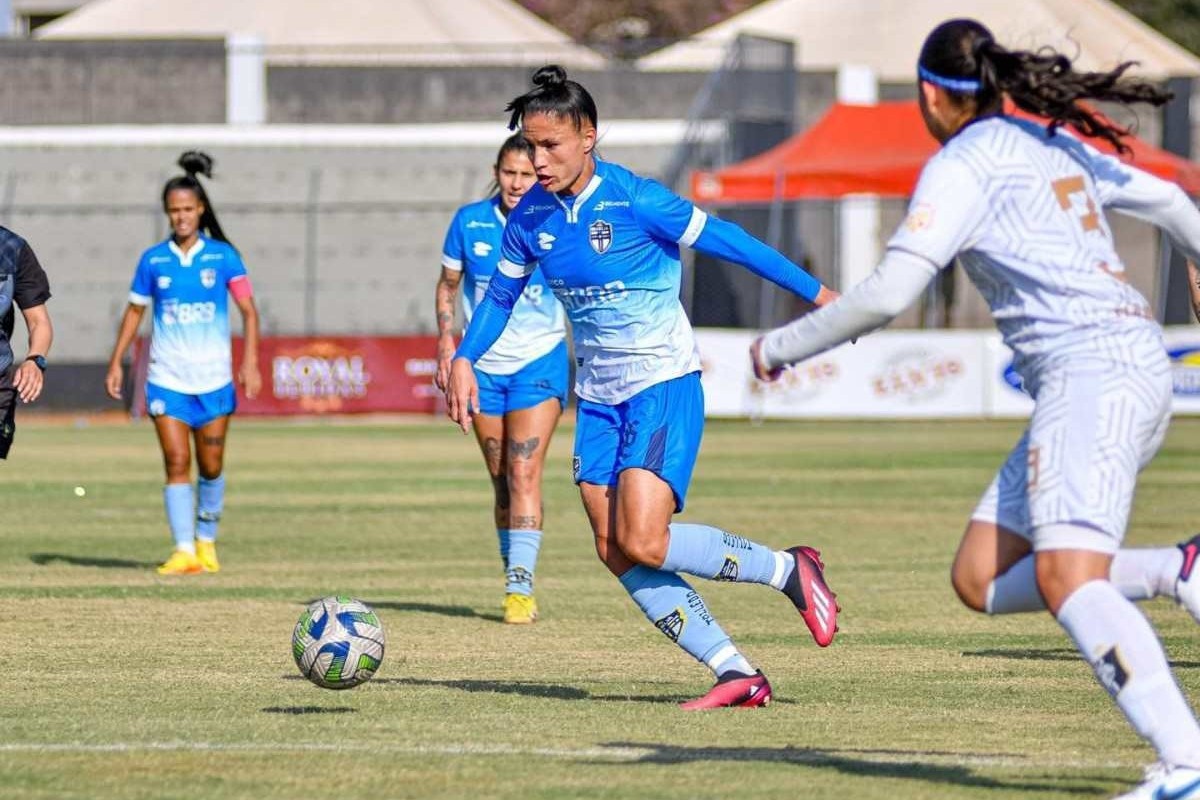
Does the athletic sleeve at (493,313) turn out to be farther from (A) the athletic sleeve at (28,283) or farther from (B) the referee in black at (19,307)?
(A) the athletic sleeve at (28,283)

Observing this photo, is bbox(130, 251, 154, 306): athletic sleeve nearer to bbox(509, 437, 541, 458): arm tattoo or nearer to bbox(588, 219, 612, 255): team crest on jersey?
bbox(509, 437, 541, 458): arm tattoo

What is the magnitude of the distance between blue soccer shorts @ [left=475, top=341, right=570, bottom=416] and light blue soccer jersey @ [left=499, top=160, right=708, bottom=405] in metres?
3.08

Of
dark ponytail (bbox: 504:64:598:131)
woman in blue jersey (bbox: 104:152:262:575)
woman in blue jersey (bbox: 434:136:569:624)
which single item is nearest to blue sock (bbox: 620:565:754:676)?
dark ponytail (bbox: 504:64:598:131)

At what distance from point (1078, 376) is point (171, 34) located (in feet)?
138

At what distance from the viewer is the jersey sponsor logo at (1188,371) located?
27.9 m

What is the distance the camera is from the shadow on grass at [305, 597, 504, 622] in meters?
11.1

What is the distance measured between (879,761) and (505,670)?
2.65 meters

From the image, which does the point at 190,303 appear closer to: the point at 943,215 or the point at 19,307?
the point at 19,307

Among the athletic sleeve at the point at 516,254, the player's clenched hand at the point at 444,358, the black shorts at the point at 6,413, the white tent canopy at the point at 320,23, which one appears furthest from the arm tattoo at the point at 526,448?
the white tent canopy at the point at 320,23

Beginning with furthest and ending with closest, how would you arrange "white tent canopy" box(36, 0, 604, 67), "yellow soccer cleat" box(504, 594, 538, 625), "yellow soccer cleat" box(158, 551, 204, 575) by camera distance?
"white tent canopy" box(36, 0, 604, 67) → "yellow soccer cleat" box(158, 551, 204, 575) → "yellow soccer cleat" box(504, 594, 538, 625)

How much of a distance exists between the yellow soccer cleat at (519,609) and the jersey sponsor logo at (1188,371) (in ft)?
61.4

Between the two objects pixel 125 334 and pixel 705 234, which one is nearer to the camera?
pixel 705 234

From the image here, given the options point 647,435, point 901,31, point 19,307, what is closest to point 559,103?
point 647,435

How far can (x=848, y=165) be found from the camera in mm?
29062
